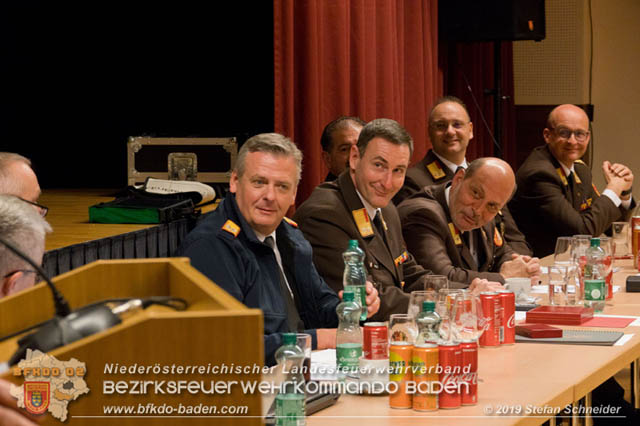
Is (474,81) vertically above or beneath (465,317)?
above

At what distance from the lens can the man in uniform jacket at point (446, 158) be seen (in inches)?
174

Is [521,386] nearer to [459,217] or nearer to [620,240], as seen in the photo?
[459,217]

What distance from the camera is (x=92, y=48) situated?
5.90 meters

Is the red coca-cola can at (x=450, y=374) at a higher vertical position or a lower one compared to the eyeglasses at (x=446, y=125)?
lower

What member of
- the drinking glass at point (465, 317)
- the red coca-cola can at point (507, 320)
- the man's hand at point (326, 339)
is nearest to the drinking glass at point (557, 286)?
the red coca-cola can at point (507, 320)

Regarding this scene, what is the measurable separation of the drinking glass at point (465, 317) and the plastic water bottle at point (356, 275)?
0.45m

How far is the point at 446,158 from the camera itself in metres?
4.72

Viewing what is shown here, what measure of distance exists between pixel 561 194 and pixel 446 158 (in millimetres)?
705

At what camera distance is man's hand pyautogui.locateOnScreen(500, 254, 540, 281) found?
351 cm

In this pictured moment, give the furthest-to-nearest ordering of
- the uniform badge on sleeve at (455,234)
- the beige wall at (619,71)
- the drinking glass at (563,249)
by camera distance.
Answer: the beige wall at (619,71)
the uniform badge on sleeve at (455,234)
the drinking glass at (563,249)

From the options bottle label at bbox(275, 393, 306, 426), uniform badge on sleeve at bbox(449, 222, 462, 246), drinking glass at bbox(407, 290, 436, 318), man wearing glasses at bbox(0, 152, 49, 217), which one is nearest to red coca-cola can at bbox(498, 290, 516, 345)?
drinking glass at bbox(407, 290, 436, 318)

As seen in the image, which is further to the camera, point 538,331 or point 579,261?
point 579,261

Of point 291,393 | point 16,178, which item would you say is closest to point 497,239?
point 16,178

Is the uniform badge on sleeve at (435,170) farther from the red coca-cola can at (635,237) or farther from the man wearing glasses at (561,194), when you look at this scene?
the red coca-cola can at (635,237)
